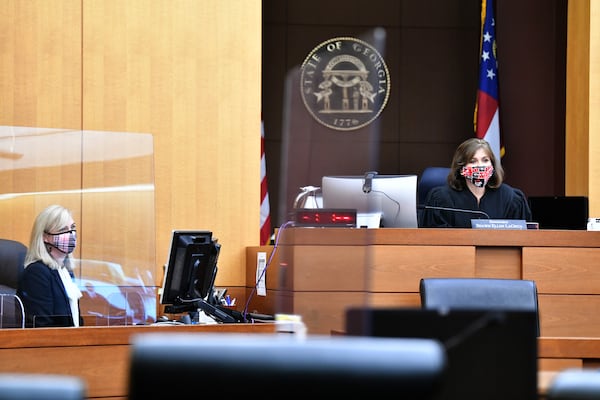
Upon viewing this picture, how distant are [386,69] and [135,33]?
304 centimetres

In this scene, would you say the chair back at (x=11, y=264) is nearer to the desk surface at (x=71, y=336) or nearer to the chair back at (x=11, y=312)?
the chair back at (x=11, y=312)

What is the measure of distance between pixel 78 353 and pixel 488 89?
215 inches

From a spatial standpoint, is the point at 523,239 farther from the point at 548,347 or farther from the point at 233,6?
the point at 233,6

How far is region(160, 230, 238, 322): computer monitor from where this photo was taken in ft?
16.7

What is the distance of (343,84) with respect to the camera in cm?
929

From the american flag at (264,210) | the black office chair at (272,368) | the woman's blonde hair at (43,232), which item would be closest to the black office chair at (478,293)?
the woman's blonde hair at (43,232)

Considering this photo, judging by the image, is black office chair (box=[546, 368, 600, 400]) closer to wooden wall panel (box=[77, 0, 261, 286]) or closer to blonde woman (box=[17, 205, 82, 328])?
blonde woman (box=[17, 205, 82, 328])

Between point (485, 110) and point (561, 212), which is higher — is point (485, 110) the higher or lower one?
the higher one

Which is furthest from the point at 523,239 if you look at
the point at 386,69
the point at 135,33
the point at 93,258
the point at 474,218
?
the point at 386,69

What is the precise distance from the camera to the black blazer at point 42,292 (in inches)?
193

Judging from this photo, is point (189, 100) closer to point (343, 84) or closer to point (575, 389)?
point (343, 84)

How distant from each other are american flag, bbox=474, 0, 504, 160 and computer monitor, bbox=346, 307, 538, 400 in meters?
6.88

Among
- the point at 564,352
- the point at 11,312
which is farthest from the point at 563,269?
the point at 11,312

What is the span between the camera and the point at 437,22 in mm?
9398
